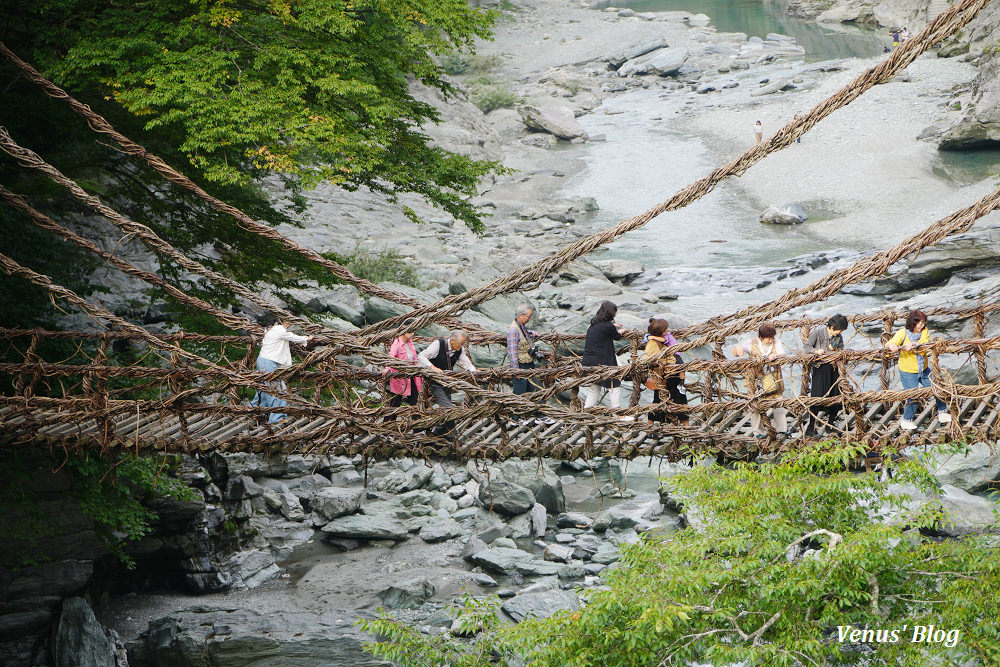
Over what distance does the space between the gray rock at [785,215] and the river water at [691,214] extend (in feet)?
0.71

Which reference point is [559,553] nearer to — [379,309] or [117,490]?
[117,490]

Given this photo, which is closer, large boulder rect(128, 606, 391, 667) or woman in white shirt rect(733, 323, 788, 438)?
woman in white shirt rect(733, 323, 788, 438)

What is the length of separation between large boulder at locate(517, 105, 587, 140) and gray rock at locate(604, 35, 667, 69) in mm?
8371

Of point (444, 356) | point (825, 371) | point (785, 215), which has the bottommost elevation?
point (785, 215)

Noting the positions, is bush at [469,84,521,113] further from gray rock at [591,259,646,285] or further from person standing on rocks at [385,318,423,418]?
person standing on rocks at [385,318,423,418]

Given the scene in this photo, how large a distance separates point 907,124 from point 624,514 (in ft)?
65.5

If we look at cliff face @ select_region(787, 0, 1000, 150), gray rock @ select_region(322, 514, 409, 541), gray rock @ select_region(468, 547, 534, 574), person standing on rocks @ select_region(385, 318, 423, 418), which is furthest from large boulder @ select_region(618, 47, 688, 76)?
person standing on rocks @ select_region(385, 318, 423, 418)

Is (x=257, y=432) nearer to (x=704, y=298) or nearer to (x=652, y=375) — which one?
(x=652, y=375)

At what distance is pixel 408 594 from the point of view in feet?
29.5

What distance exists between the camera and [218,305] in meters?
10.5

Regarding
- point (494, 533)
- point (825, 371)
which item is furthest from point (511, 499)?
point (825, 371)

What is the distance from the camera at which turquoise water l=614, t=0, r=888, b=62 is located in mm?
34812

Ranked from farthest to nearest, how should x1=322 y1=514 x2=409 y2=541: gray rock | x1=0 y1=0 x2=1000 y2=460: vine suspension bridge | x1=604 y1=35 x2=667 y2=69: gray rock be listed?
x1=604 y1=35 x2=667 y2=69: gray rock
x1=322 y1=514 x2=409 y2=541: gray rock
x1=0 y1=0 x2=1000 y2=460: vine suspension bridge

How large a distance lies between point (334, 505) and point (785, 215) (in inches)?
587
